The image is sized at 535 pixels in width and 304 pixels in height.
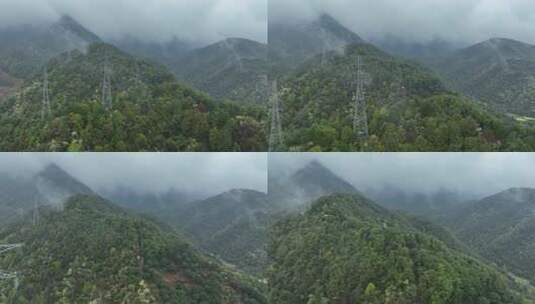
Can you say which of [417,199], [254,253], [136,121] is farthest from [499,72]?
[136,121]

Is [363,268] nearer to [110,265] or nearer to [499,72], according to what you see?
[110,265]

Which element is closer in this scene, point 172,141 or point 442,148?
point 172,141

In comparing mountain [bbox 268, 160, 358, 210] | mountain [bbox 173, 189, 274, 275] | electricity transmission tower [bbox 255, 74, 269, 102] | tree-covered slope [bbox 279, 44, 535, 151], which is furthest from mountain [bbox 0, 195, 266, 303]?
electricity transmission tower [bbox 255, 74, 269, 102]

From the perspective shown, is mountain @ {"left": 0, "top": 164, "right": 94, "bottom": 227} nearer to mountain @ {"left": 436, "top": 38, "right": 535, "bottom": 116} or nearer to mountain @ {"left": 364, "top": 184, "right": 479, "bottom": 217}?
mountain @ {"left": 364, "top": 184, "right": 479, "bottom": 217}

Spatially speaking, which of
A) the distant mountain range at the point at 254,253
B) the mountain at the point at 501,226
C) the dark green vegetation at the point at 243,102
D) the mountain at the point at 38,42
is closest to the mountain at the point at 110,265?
the distant mountain range at the point at 254,253

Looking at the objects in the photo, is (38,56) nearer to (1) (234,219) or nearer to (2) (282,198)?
(1) (234,219)

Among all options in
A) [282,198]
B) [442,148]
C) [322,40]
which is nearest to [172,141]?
[282,198]
